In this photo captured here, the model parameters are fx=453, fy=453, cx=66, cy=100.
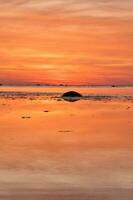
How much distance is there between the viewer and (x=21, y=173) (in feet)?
36.8

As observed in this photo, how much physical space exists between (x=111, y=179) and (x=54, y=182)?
1386 millimetres

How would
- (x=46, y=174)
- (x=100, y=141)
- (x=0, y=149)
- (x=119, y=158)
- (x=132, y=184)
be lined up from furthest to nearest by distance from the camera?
(x=100, y=141)
(x=0, y=149)
(x=119, y=158)
(x=46, y=174)
(x=132, y=184)

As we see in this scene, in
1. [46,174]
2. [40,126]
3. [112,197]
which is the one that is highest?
[40,126]

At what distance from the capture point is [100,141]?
17656 mm

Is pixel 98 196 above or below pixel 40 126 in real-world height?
below

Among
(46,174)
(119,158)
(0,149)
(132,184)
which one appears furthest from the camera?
(0,149)

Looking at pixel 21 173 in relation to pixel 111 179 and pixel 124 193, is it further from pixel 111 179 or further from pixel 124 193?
pixel 124 193

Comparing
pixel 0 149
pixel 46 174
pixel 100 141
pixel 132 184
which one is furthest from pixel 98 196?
pixel 100 141

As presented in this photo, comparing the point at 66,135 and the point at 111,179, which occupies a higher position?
the point at 66,135

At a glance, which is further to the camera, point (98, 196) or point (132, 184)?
point (132, 184)

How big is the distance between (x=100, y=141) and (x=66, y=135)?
2375 mm

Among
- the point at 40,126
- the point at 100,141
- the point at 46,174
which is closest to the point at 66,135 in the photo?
the point at 100,141

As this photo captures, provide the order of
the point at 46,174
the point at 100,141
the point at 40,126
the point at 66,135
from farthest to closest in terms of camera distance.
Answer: the point at 40,126
the point at 66,135
the point at 100,141
the point at 46,174

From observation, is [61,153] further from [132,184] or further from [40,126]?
[40,126]
